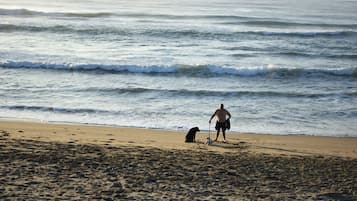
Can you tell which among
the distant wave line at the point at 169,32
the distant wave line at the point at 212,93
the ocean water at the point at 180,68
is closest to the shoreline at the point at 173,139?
the ocean water at the point at 180,68

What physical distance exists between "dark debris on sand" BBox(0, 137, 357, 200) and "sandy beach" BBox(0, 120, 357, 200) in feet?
0.05

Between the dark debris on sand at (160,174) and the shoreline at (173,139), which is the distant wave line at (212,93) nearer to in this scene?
the shoreline at (173,139)

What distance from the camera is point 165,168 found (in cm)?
1059

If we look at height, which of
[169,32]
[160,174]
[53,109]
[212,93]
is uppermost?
[169,32]

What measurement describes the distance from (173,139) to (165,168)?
3.82m

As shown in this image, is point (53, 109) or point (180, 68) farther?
point (180, 68)

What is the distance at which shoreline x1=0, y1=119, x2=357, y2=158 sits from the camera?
13.2 meters

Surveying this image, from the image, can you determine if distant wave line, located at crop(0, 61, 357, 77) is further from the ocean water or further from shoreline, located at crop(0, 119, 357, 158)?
shoreline, located at crop(0, 119, 357, 158)

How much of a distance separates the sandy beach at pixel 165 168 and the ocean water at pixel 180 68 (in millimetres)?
2648

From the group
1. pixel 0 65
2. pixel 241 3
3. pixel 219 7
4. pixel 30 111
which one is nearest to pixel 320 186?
pixel 30 111

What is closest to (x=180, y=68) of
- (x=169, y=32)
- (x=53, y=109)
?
(x=53, y=109)

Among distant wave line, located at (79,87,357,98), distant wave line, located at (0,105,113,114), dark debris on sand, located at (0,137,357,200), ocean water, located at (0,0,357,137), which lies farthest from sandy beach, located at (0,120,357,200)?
distant wave line, located at (79,87,357,98)

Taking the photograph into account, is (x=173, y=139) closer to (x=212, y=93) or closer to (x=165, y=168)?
(x=165, y=168)

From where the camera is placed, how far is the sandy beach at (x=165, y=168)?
9.24 meters
